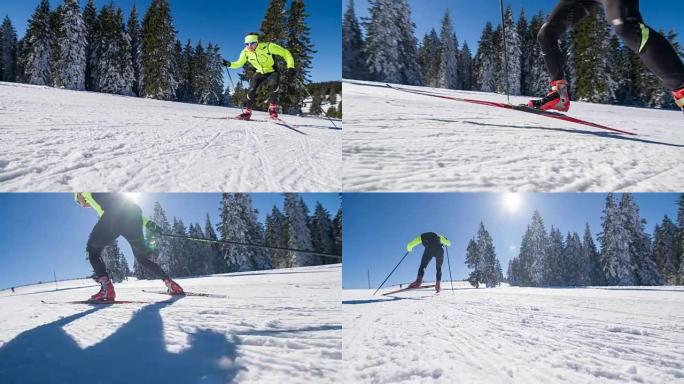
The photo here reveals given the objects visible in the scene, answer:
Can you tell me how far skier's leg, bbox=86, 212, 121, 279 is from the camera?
4.81 meters

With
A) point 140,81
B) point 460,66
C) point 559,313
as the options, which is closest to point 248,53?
point 559,313

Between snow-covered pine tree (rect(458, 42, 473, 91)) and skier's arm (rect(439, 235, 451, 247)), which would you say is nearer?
skier's arm (rect(439, 235, 451, 247))

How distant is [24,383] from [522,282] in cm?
2997

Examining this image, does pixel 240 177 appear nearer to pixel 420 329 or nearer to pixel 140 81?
pixel 420 329

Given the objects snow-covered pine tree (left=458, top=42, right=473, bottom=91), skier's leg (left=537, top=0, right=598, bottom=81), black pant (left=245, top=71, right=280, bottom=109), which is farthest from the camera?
snow-covered pine tree (left=458, top=42, right=473, bottom=91)

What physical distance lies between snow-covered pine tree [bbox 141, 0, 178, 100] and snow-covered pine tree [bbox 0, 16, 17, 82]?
2349 cm

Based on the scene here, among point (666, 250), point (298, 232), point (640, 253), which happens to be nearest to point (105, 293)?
point (298, 232)

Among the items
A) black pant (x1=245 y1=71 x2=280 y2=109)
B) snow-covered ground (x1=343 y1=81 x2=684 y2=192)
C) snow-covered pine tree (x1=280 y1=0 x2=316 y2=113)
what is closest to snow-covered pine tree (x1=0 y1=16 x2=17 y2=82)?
snow-covered pine tree (x1=280 y1=0 x2=316 y2=113)

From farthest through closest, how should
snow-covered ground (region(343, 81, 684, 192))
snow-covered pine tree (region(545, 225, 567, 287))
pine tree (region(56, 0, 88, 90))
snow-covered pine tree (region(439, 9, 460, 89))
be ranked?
1. snow-covered pine tree (region(439, 9, 460, 89))
2. pine tree (region(56, 0, 88, 90))
3. snow-covered pine tree (region(545, 225, 567, 287))
4. snow-covered ground (region(343, 81, 684, 192))

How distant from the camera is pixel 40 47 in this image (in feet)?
103

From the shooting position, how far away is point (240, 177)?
3.55 metres

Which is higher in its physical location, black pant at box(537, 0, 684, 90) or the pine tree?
the pine tree

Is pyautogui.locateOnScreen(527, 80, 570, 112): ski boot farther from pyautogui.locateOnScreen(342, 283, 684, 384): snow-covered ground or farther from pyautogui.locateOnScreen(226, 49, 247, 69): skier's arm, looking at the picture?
pyautogui.locateOnScreen(226, 49, 247, 69): skier's arm

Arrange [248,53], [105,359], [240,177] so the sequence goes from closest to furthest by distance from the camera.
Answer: [105,359] → [240,177] → [248,53]
